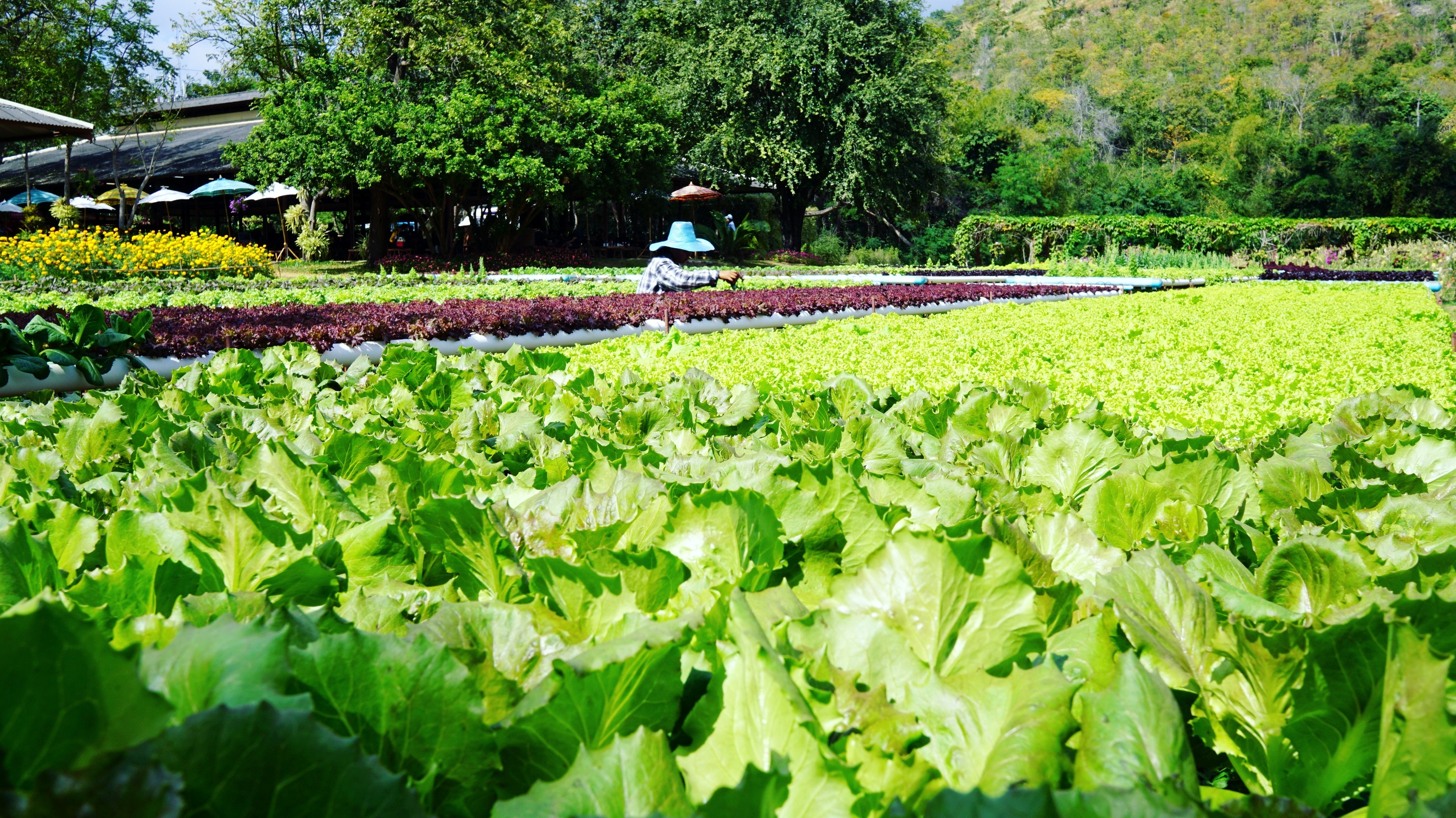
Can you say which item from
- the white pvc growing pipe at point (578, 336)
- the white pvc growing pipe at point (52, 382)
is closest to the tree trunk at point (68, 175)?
the white pvc growing pipe at point (578, 336)

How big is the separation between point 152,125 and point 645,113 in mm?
22668

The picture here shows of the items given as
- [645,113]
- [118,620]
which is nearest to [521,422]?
[118,620]

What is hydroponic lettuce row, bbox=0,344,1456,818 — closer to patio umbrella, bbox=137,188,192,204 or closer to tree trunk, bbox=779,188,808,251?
patio umbrella, bbox=137,188,192,204

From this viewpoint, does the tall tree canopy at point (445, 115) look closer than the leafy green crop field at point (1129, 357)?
No

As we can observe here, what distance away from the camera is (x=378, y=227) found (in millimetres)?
27797

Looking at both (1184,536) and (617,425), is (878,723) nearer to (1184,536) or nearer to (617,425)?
(1184,536)

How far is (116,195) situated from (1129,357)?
38.2 m

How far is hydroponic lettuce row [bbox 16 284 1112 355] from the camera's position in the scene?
7.37 metres

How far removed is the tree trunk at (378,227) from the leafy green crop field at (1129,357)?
21.1 m

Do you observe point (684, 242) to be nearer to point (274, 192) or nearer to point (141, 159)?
point (274, 192)

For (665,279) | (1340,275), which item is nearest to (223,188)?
(665,279)

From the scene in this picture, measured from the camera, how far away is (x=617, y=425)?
2.34 m

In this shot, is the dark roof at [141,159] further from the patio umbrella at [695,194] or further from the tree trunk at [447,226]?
the patio umbrella at [695,194]

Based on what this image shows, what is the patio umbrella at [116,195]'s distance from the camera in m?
33.5
